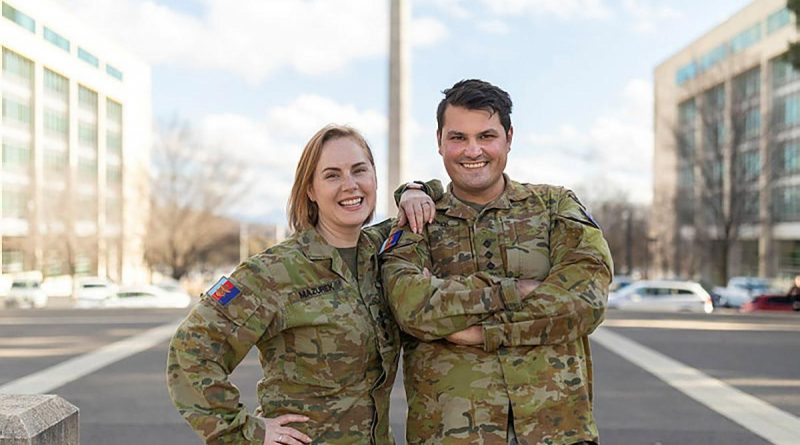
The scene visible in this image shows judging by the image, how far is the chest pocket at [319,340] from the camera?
2635 millimetres

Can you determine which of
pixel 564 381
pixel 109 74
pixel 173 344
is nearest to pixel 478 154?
pixel 564 381

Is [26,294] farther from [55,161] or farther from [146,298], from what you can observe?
[55,161]

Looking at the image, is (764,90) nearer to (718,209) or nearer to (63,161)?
(718,209)

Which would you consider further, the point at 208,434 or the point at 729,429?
the point at 729,429

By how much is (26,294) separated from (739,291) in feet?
102

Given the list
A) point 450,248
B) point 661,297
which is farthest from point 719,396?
point 661,297

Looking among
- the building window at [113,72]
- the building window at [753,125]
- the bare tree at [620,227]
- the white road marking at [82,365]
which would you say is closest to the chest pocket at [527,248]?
the white road marking at [82,365]

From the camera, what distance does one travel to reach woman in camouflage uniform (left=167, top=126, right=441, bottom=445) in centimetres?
250

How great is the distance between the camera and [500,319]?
2654 millimetres

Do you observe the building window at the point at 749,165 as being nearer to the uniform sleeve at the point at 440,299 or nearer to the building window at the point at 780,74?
the building window at the point at 780,74

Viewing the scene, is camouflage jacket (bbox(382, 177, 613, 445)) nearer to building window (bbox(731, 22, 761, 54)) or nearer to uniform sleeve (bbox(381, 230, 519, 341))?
uniform sleeve (bbox(381, 230, 519, 341))

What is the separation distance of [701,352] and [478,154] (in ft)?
30.5

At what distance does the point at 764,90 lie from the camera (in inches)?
1975

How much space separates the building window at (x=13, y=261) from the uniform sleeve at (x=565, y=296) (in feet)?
138
